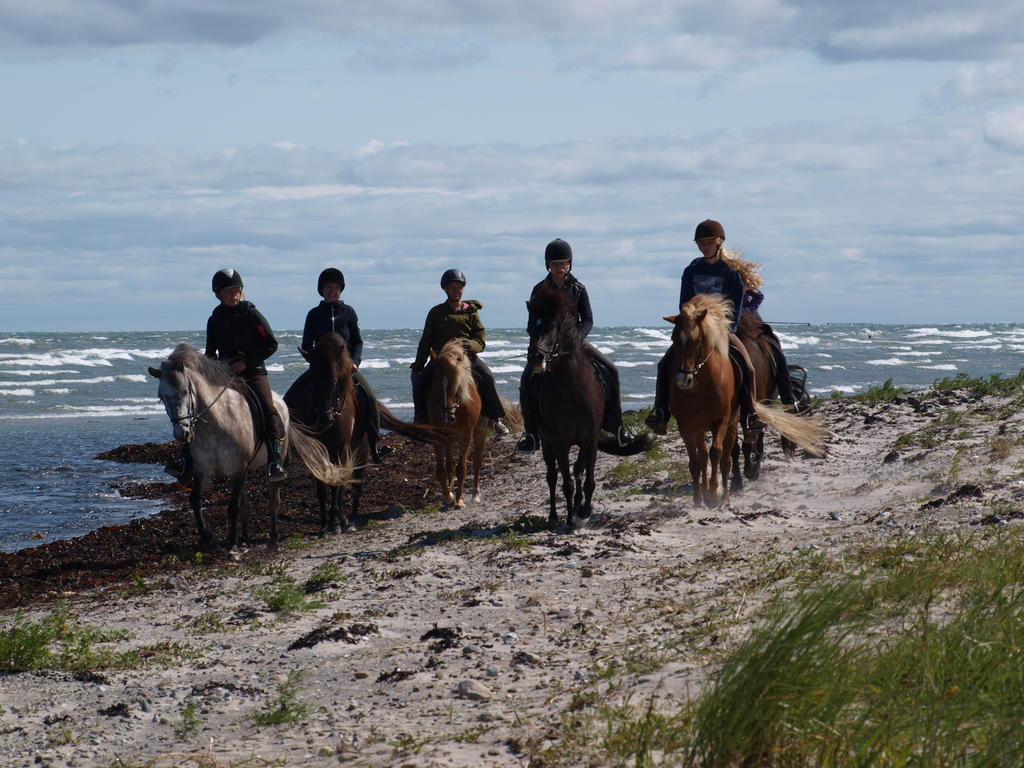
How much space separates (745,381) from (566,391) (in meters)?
2.11

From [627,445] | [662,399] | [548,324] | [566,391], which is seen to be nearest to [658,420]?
[662,399]

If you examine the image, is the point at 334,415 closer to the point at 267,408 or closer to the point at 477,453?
the point at 267,408

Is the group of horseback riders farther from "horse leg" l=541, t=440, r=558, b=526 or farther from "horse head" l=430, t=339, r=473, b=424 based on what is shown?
"horse head" l=430, t=339, r=473, b=424

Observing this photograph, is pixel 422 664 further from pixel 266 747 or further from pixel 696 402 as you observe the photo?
pixel 696 402

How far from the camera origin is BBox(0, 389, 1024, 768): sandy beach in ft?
17.3

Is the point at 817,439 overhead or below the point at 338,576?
overhead

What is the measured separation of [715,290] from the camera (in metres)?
11.7

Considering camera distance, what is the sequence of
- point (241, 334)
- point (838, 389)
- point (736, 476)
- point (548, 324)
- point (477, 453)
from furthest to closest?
point (838, 389) < point (477, 453) < point (736, 476) < point (241, 334) < point (548, 324)

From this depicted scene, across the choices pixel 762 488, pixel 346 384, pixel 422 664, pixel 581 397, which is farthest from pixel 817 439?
pixel 422 664

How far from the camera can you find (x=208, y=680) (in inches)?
251

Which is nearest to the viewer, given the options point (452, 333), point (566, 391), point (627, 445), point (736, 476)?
point (566, 391)

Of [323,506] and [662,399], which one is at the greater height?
[662,399]

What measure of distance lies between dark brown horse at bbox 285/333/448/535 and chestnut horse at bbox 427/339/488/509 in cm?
41

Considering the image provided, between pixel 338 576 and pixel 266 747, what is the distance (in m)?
4.15
